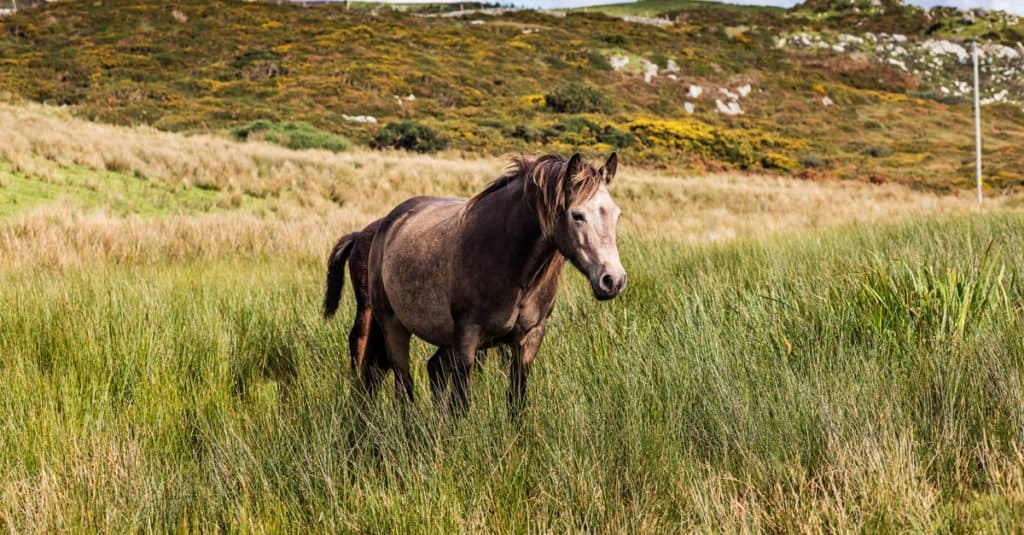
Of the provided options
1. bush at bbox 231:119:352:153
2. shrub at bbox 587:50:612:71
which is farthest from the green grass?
shrub at bbox 587:50:612:71

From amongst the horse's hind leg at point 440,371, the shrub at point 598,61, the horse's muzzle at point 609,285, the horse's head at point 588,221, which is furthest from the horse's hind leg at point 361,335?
the shrub at point 598,61

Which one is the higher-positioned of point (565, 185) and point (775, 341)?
point (565, 185)

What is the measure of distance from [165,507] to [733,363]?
2.54m

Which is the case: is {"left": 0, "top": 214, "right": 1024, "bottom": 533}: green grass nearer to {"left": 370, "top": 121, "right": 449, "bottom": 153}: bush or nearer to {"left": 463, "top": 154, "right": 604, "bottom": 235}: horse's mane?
{"left": 463, "top": 154, "right": 604, "bottom": 235}: horse's mane

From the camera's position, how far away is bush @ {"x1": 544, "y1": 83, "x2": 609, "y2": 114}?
39469 mm

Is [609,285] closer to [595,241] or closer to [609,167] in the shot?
[595,241]

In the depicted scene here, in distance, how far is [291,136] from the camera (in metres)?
26.4

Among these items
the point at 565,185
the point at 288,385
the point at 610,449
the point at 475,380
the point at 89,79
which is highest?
the point at 565,185

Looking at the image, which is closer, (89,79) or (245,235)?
(245,235)

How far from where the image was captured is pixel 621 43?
2259 inches

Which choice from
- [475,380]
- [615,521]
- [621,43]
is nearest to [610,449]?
[615,521]

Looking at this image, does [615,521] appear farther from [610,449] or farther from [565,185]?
[565,185]

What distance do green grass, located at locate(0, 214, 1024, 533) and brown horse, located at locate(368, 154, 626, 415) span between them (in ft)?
0.89

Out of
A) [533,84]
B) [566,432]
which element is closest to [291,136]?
[533,84]
